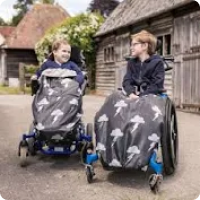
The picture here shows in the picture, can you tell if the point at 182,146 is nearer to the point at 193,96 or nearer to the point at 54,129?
the point at 54,129

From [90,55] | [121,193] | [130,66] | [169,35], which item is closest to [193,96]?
[169,35]

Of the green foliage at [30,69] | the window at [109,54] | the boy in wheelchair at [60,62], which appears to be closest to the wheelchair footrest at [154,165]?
the boy in wheelchair at [60,62]

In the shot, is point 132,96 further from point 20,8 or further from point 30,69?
point 20,8

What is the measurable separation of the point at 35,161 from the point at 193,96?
7736 mm

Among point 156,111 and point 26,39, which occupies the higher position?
point 26,39

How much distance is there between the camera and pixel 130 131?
4289 millimetres

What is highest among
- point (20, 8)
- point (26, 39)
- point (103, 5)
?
point (20, 8)

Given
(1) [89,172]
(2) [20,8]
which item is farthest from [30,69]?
(2) [20,8]

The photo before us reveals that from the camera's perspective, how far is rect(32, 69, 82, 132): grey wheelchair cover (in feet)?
15.9

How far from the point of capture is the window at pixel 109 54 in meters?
20.8

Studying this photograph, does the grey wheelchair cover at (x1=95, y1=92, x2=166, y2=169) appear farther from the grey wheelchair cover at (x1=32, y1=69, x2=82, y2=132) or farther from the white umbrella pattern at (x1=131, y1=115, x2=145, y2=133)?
the grey wheelchair cover at (x1=32, y1=69, x2=82, y2=132)

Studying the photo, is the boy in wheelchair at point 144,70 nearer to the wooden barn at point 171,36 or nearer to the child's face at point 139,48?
the child's face at point 139,48

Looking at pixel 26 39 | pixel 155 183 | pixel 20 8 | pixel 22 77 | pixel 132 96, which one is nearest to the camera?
pixel 155 183

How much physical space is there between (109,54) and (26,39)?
1159 cm
